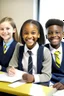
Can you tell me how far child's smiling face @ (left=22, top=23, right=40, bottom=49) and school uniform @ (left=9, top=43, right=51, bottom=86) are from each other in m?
0.08

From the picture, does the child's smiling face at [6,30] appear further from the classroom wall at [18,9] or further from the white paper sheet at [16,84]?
the classroom wall at [18,9]

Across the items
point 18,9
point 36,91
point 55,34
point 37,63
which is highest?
point 18,9

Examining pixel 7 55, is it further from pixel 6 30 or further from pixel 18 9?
pixel 18 9

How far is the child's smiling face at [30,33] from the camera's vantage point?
5.95 ft

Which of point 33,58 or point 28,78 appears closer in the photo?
point 28,78

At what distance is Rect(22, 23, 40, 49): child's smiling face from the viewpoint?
1813 mm

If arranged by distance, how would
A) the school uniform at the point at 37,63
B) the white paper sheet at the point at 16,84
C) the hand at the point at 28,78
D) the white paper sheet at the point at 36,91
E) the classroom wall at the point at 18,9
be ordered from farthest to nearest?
the classroom wall at the point at 18,9 < the school uniform at the point at 37,63 < the hand at the point at 28,78 < the white paper sheet at the point at 16,84 < the white paper sheet at the point at 36,91

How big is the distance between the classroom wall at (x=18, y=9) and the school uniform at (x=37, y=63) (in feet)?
5.58

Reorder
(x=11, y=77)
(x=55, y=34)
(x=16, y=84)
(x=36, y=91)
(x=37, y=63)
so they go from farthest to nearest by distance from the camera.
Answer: (x=55, y=34)
(x=37, y=63)
(x=11, y=77)
(x=16, y=84)
(x=36, y=91)

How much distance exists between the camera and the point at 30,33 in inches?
71.5

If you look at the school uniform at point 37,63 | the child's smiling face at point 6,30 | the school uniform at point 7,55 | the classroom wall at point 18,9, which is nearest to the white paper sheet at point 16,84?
the school uniform at point 37,63

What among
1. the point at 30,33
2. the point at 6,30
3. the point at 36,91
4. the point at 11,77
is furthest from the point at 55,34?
the point at 36,91

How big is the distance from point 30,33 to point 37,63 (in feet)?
1.00

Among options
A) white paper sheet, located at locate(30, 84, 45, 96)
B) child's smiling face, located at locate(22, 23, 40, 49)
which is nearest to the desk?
white paper sheet, located at locate(30, 84, 45, 96)
